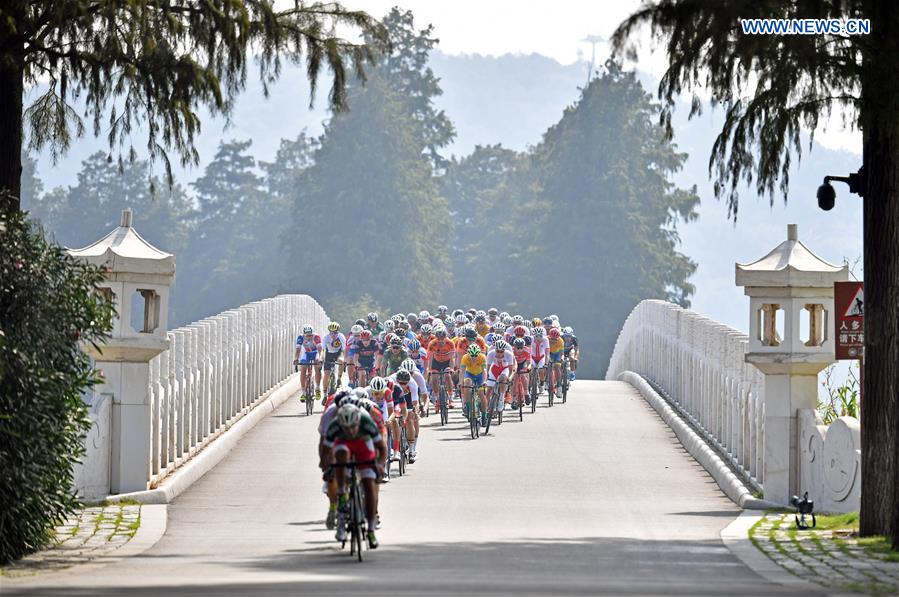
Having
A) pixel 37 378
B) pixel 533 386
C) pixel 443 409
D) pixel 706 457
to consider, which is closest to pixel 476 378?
pixel 443 409

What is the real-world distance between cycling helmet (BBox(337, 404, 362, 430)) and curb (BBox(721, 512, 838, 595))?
3504mm

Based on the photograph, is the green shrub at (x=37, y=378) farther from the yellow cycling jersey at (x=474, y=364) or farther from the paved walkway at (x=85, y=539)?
the yellow cycling jersey at (x=474, y=364)

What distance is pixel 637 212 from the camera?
3937 inches

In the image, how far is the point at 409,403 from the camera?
81.6 feet

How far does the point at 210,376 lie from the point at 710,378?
7.51 m

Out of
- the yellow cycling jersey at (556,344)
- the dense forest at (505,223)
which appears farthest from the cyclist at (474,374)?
the dense forest at (505,223)

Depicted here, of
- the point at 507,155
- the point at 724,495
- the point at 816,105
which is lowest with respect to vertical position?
the point at 724,495

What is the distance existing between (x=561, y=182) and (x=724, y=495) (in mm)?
77885

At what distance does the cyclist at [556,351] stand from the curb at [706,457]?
1877 mm

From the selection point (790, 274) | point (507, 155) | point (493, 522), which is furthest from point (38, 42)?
point (507, 155)

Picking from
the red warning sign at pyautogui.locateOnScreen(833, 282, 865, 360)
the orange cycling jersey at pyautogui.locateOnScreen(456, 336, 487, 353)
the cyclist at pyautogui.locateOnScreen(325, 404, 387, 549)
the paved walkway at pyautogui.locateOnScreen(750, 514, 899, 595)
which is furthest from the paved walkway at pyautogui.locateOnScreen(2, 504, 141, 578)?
the orange cycling jersey at pyautogui.locateOnScreen(456, 336, 487, 353)

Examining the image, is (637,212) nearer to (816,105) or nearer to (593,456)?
(593,456)

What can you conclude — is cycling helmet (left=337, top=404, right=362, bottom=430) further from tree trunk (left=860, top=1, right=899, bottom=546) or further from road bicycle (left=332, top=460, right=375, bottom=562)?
tree trunk (left=860, top=1, right=899, bottom=546)

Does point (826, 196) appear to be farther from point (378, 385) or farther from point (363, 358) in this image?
point (363, 358)
